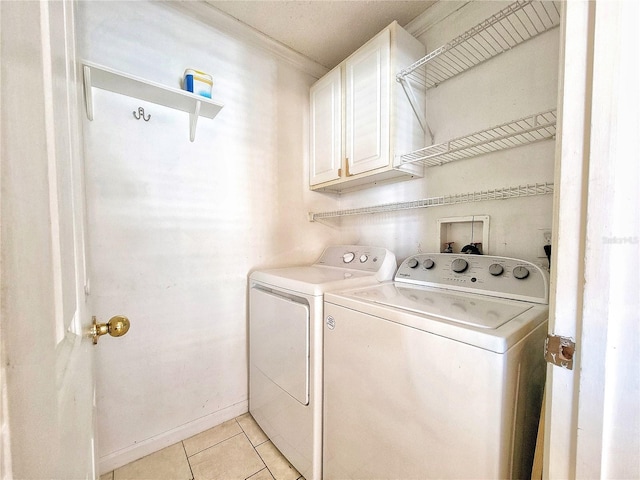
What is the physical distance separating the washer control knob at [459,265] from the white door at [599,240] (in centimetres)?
76

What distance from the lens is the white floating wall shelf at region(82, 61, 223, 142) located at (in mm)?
1166

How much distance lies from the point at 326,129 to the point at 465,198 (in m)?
1.08

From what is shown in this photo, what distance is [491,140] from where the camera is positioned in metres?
1.11

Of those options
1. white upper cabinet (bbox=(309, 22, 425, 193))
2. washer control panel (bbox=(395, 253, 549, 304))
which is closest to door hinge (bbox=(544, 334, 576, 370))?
washer control panel (bbox=(395, 253, 549, 304))

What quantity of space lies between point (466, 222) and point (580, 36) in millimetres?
1113

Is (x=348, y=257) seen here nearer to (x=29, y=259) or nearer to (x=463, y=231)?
(x=463, y=231)

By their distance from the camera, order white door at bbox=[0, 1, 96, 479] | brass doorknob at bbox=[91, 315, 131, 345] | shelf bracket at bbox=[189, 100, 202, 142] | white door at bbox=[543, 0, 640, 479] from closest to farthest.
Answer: white door at bbox=[0, 1, 96, 479] → white door at bbox=[543, 0, 640, 479] → brass doorknob at bbox=[91, 315, 131, 345] → shelf bracket at bbox=[189, 100, 202, 142]

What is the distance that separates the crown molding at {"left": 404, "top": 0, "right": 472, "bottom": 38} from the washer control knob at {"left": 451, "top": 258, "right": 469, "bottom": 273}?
146 centimetres

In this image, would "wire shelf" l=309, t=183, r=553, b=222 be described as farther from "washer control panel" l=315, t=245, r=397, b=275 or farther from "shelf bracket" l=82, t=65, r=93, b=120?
"shelf bracket" l=82, t=65, r=93, b=120

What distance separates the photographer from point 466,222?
1516 mm

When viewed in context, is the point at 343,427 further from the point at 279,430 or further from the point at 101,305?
the point at 101,305

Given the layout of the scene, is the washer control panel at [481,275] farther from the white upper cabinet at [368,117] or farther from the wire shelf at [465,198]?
the white upper cabinet at [368,117]

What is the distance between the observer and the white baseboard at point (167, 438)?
1340 mm

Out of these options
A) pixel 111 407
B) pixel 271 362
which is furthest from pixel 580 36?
pixel 111 407
